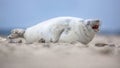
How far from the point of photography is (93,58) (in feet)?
6.70

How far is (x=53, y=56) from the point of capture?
2.12 meters

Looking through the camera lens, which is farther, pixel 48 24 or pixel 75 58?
pixel 48 24

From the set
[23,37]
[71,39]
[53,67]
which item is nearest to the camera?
[53,67]

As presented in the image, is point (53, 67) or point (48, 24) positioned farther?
point (48, 24)

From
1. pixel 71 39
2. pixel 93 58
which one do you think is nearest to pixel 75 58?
pixel 93 58

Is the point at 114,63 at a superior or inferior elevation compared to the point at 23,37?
inferior

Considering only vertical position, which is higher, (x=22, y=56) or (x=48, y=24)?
(x=48, y=24)

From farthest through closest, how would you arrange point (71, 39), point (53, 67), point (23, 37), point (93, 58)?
point (23, 37)
point (71, 39)
point (93, 58)
point (53, 67)

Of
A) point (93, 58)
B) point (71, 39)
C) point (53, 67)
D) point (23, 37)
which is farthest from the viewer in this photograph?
point (23, 37)

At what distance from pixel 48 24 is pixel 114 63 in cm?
218

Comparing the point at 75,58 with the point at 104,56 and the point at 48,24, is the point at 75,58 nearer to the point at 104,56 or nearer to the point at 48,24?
the point at 104,56

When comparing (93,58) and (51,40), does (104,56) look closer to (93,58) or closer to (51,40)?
(93,58)

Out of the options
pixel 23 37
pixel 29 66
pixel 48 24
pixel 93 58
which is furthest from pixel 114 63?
pixel 23 37

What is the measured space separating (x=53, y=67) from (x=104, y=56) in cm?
46
